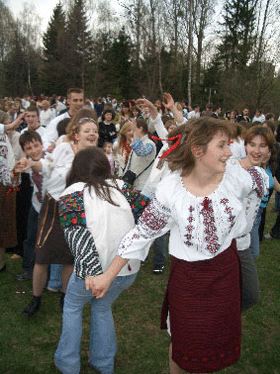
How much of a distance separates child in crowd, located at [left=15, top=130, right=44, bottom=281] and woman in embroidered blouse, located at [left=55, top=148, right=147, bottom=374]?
93 cm

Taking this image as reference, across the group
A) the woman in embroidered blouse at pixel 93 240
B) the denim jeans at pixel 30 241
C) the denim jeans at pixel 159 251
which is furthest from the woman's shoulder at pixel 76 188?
the denim jeans at pixel 159 251

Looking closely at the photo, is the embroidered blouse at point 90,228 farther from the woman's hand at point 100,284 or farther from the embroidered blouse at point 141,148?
the embroidered blouse at point 141,148

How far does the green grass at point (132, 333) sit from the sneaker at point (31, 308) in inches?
2.1

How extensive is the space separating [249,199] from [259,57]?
14144 mm

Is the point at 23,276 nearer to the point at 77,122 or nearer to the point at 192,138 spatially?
the point at 77,122

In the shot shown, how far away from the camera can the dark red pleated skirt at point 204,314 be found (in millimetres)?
2176

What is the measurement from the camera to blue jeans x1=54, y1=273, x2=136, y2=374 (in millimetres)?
2631

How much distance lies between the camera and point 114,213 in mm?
2518

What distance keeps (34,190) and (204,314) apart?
7.80 ft

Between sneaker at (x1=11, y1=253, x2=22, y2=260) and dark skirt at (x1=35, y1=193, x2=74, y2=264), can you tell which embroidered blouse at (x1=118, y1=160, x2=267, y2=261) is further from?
sneaker at (x1=11, y1=253, x2=22, y2=260)

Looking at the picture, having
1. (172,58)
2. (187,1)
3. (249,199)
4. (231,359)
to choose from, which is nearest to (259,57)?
(187,1)

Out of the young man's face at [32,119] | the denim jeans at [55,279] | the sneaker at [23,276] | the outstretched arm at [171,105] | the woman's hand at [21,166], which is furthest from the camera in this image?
the young man's face at [32,119]

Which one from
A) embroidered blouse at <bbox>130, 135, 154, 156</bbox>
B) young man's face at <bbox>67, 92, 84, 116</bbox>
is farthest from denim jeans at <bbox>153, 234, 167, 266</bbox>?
young man's face at <bbox>67, 92, 84, 116</bbox>

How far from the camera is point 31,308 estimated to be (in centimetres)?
368
